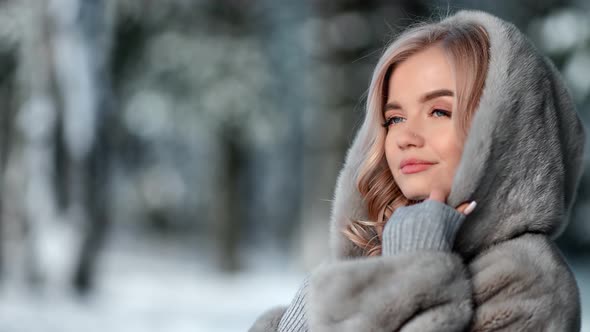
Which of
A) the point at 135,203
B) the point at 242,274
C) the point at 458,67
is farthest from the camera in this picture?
the point at 135,203

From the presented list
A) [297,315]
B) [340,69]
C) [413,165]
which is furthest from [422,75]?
[340,69]

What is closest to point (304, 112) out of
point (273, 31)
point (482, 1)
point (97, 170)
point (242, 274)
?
point (273, 31)

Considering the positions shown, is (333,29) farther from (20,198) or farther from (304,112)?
(304,112)

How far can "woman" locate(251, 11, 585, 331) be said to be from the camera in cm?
169

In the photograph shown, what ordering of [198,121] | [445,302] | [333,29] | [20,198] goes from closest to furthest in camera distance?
[445,302]
[333,29]
[20,198]
[198,121]

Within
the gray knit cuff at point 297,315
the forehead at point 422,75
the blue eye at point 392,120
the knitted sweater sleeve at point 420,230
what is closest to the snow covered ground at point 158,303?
the gray knit cuff at point 297,315

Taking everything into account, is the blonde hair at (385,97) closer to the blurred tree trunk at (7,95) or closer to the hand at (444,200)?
the hand at (444,200)

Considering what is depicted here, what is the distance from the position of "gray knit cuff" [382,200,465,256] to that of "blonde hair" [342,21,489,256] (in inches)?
7.8

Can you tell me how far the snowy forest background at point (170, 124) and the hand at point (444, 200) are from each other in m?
3.62

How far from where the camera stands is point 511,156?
5.87ft

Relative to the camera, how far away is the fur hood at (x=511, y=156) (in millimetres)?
1771

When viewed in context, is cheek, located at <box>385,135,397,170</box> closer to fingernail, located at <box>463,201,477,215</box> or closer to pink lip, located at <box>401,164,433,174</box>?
pink lip, located at <box>401,164,433,174</box>

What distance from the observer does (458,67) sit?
74.0 inches

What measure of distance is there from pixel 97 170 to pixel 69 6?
5.93 feet
